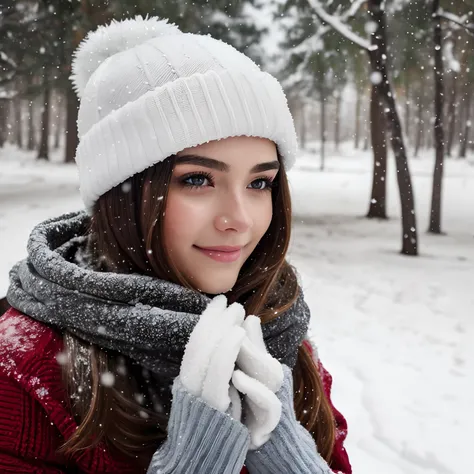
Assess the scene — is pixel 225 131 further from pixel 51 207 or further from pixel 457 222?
pixel 457 222

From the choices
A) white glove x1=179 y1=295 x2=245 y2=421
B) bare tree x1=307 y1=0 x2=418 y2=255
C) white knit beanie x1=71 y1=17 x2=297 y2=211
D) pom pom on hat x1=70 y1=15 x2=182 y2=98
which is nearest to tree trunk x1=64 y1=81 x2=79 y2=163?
bare tree x1=307 y1=0 x2=418 y2=255

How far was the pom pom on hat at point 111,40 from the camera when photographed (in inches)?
60.6

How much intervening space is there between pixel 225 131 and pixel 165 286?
0.48m

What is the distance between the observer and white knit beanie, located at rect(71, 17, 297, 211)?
4.54 ft

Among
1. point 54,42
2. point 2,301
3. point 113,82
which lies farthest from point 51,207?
point 113,82

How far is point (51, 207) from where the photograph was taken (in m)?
10.2

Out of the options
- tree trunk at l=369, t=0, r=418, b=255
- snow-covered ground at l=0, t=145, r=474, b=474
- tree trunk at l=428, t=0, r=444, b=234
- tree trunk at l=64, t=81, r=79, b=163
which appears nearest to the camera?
snow-covered ground at l=0, t=145, r=474, b=474

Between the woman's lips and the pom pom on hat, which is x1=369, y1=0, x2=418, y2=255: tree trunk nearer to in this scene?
the pom pom on hat

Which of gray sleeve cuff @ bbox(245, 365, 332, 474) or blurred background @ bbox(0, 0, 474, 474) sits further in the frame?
blurred background @ bbox(0, 0, 474, 474)

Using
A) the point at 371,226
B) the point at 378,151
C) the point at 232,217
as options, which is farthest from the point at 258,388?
the point at 378,151

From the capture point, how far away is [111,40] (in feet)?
5.06

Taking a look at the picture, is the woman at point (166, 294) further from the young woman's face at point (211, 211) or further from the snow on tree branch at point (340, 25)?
the snow on tree branch at point (340, 25)

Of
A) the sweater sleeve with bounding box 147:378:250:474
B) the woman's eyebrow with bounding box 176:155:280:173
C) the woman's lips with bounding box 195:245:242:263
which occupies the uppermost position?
the woman's eyebrow with bounding box 176:155:280:173

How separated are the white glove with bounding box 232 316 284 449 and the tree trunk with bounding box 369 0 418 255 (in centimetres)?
758
